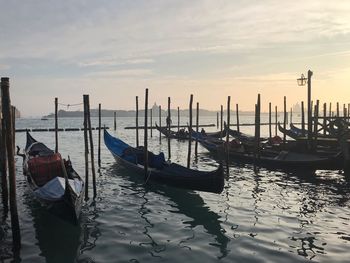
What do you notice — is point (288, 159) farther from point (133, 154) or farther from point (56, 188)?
point (56, 188)

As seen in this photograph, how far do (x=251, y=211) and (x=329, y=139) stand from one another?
11.4 meters

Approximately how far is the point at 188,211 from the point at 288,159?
9.04 m

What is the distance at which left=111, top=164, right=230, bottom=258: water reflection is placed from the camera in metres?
8.11

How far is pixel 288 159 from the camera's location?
18.2m

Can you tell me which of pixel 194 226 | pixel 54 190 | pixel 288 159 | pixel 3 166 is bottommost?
pixel 194 226

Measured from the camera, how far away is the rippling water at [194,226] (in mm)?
7426

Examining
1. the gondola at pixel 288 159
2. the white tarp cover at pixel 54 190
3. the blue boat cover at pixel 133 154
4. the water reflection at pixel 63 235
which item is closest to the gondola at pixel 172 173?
the blue boat cover at pixel 133 154

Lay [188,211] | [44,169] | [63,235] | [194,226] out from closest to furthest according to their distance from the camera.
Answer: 1. [63,235]
2. [194,226]
3. [188,211]
4. [44,169]

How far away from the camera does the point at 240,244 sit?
7988 mm

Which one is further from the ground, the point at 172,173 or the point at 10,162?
the point at 10,162

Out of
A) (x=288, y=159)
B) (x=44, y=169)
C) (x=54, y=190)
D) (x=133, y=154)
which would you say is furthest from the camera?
(x=288, y=159)

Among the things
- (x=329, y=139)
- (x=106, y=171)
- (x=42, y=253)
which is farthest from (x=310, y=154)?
(x=42, y=253)

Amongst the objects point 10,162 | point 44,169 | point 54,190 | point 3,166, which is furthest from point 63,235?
point 44,169

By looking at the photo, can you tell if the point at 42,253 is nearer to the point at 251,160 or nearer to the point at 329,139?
the point at 251,160
